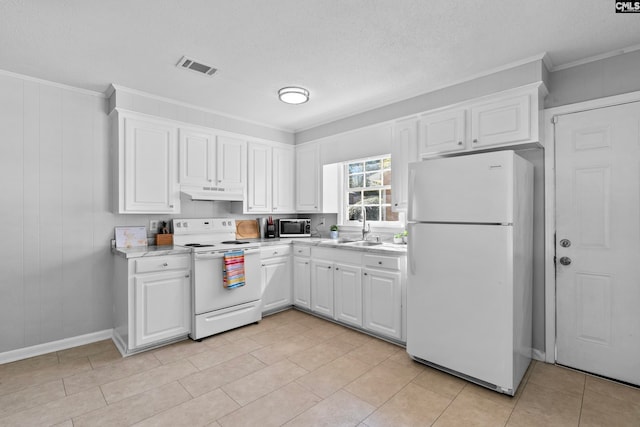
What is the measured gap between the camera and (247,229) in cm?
444

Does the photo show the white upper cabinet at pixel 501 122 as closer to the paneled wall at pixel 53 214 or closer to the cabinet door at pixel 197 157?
the cabinet door at pixel 197 157

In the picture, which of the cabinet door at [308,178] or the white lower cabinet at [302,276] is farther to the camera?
the cabinet door at [308,178]

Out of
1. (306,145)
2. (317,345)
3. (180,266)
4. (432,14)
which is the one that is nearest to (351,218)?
(306,145)

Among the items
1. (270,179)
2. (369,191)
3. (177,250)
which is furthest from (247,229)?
(369,191)

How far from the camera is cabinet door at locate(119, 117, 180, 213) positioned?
3.17 metres

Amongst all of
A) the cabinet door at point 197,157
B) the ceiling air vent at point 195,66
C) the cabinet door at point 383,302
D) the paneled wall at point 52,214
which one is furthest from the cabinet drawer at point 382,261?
the paneled wall at point 52,214

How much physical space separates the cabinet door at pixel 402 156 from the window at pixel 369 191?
485mm

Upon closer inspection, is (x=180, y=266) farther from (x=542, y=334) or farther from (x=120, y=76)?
(x=542, y=334)

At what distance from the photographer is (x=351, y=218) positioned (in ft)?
14.5

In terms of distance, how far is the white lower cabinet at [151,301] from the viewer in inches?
112

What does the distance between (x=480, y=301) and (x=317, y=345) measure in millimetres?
1541

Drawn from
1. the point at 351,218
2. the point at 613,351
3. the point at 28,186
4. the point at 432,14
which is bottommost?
the point at 613,351

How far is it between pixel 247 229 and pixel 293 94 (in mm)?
2026

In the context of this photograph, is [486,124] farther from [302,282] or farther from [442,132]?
[302,282]
